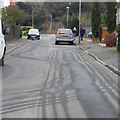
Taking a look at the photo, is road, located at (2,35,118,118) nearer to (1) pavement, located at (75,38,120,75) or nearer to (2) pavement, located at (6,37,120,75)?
(1) pavement, located at (75,38,120,75)

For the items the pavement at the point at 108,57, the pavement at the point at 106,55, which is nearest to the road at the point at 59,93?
the pavement at the point at 108,57

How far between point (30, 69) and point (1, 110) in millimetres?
6141

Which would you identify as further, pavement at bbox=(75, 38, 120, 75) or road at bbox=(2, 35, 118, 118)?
pavement at bbox=(75, 38, 120, 75)

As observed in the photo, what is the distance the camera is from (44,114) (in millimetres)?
5973

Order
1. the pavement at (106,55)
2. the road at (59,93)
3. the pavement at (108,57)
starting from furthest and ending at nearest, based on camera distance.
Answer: the pavement at (106,55), the pavement at (108,57), the road at (59,93)

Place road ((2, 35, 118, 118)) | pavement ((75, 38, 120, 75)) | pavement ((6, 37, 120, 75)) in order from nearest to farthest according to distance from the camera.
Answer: road ((2, 35, 118, 118)) → pavement ((75, 38, 120, 75)) → pavement ((6, 37, 120, 75))

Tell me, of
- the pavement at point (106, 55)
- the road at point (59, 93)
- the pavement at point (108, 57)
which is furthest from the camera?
the pavement at point (106, 55)

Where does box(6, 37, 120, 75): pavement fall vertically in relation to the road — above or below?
below

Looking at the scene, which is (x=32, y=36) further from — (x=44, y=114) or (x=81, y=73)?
(x=44, y=114)

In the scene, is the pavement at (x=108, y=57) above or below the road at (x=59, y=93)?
below

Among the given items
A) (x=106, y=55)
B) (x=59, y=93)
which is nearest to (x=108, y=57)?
(x=106, y=55)

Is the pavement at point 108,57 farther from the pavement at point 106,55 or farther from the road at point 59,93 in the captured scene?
the road at point 59,93

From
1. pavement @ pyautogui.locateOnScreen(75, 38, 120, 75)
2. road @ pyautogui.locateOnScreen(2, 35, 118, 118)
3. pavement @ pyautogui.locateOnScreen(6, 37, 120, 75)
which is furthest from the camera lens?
pavement @ pyautogui.locateOnScreen(6, 37, 120, 75)

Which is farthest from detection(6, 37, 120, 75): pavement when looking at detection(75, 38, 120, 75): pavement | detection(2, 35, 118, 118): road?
detection(2, 35, 118, 118): road
